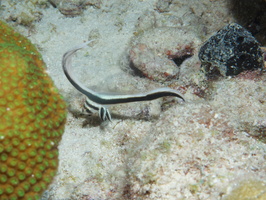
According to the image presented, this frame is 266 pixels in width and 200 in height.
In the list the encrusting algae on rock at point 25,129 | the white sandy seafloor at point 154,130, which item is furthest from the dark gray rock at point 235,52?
the encrusting algae on rock at point 25,129

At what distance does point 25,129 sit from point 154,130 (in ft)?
5.28

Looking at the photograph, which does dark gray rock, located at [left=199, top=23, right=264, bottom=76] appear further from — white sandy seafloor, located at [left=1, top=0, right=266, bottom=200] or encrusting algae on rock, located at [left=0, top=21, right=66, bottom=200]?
encrusting algae on rock, located at [left=0, top=21, right=66, bottom=200]

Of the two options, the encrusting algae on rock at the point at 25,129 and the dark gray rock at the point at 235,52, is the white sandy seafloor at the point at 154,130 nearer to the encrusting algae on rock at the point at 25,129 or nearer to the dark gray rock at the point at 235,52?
the dark gray rock at the point at 235,52

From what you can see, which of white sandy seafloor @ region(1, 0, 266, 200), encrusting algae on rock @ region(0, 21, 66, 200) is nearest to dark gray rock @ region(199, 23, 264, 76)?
white sandy seafloor @ region(1, 0, 266, 200)

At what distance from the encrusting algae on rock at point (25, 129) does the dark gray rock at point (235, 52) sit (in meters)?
2.85

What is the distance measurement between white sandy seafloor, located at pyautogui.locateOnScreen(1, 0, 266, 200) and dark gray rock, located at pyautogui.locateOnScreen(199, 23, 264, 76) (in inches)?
9.1

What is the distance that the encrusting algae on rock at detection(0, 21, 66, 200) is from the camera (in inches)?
85.4

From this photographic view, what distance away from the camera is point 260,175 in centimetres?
208

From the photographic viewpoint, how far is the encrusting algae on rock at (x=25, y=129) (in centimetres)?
217

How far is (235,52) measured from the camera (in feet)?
11.6

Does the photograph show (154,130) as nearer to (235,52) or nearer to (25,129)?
(25,129)

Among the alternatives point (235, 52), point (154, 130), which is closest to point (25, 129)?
point (154, 130)

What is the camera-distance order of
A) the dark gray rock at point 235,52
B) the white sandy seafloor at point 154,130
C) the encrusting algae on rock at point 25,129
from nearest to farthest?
the encrusting algae on rock at point 25,129 → the white sandy seafloor at point 154,130 → the dark gray rock at point 235,52

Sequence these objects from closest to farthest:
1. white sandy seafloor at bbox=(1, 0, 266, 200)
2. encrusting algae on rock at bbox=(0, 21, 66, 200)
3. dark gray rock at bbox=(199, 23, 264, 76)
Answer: encrusting algae on rock at bbox=(0, 21, 66, 200) < white sandy seafloor at bbox=(1, 0, 266, 200) < dark gray rock at bbox=(199, 23, 264, 76)
